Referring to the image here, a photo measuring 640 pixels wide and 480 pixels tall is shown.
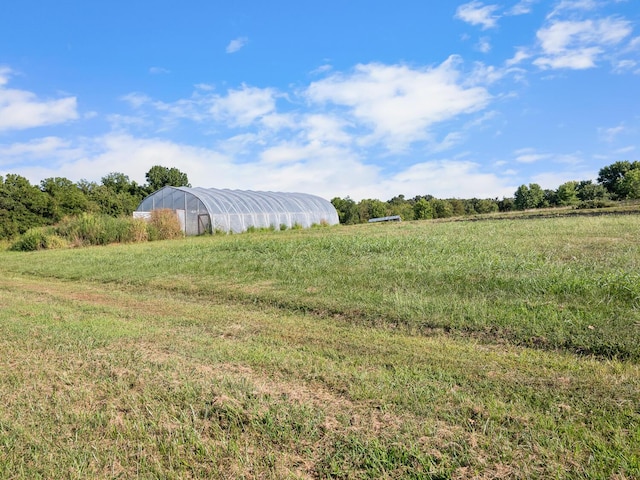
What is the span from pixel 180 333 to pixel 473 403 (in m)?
3.77

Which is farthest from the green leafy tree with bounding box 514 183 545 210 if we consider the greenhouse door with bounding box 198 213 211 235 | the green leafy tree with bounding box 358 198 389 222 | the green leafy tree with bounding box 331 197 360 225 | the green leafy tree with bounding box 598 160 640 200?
the greenhouse door with bounding box 198 213 211 235

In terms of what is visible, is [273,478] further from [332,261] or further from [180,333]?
[332,261]

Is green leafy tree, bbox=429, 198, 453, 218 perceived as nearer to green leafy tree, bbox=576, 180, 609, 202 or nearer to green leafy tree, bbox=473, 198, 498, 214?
green leafy tree, bbox=473, 198, 498, 214

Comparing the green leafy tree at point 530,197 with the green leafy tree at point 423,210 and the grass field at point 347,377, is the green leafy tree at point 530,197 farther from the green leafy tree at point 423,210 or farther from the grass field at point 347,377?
the grass field at point 347,377

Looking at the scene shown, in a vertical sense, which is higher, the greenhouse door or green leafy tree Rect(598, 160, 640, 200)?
green leafy tree Rect(598, 160, 640, 200)

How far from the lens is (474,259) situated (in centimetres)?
801

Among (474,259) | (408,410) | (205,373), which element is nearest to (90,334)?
(205,373)

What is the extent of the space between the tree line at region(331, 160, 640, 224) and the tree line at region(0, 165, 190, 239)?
1207 inches

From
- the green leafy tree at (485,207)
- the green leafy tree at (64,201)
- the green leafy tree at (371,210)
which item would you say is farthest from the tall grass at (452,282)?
the green leafy tree at (485,207)

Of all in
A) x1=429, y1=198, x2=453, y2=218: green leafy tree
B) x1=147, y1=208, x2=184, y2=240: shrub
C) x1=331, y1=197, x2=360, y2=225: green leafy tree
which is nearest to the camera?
x1=147, y1=208, x2=184, y2=240: shrub

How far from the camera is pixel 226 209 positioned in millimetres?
29578

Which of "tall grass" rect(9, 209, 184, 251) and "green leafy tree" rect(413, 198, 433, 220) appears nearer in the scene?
"tall grass" rect(9, 209, 184, 251)

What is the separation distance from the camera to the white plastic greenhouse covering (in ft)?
93.2

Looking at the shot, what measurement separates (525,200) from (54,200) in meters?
69.6
